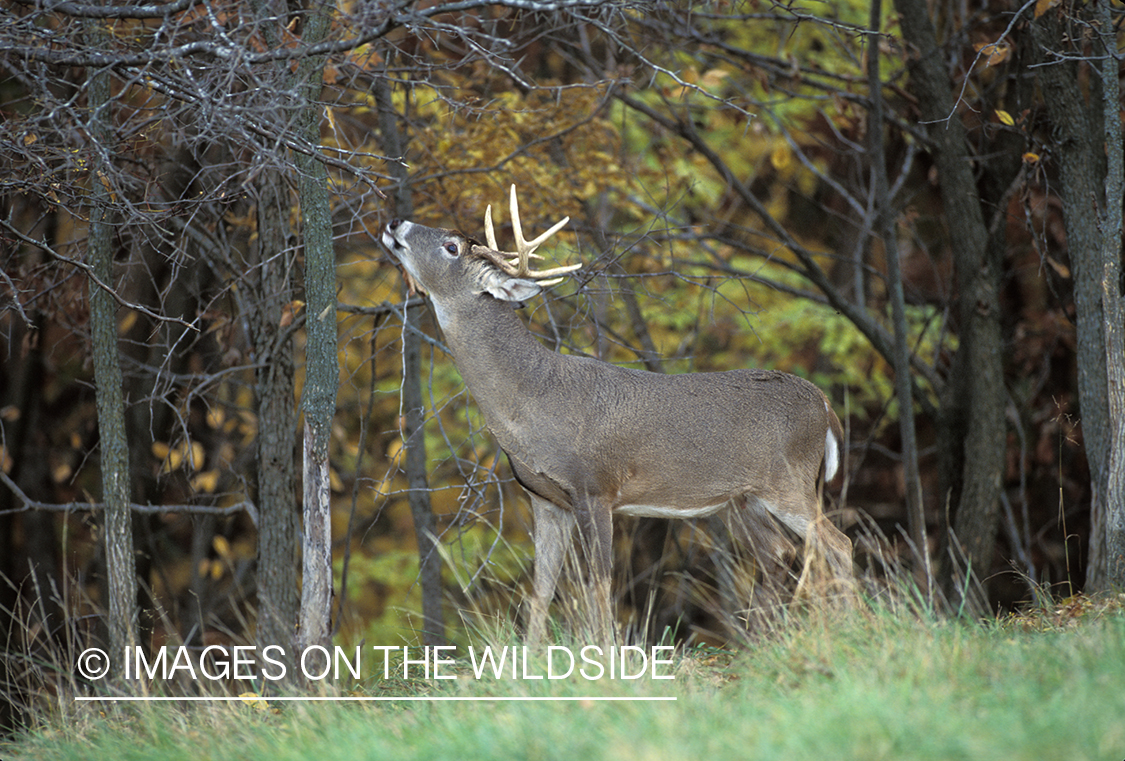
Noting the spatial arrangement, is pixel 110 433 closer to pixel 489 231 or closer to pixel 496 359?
pixel 496 359

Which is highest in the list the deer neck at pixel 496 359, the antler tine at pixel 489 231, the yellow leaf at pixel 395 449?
the antler tine at pixel 489 231

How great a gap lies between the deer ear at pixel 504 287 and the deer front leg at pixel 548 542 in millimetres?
1211

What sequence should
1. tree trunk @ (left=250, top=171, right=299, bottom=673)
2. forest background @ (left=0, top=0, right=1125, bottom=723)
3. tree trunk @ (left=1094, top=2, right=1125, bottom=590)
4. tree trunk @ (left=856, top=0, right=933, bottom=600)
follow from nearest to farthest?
forest background @ (left=0, top=0, right=1125, bottom=723)
tree trunk @ (left=1094, top=2, right=1125, bottom=590)
tree trunk @ (left=250, top=171, right=299, bottom=673)
tree trunk @ (left=856, top=0, right=933, bottom=600)

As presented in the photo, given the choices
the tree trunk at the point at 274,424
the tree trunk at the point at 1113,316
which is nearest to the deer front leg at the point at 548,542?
the tree trunk at the point at 274,424

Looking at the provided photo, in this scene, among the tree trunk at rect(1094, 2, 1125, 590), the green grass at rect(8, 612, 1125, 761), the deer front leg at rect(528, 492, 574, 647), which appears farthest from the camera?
the deer front leg at rect(528, 492, 574, 647)

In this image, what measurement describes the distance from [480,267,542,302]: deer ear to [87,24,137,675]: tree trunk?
2180 millimetres

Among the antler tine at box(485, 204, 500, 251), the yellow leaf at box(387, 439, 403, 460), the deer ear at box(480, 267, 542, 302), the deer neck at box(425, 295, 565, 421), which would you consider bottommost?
the yellow leaf at box(387, 439, 403, 460)

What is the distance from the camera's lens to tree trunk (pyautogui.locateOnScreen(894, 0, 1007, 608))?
8.51 metres

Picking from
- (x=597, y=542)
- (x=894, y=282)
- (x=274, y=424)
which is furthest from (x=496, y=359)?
(x=894, y=282)

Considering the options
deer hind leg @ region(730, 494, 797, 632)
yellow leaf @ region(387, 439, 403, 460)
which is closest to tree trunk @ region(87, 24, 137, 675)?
yellow leaf @ region(387, 439, 403, 460)

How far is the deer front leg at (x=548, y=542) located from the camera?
21.1ft

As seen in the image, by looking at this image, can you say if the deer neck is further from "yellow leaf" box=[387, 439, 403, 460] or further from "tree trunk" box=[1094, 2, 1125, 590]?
"tree trunk" box=[1094, 2, 1125, 590]

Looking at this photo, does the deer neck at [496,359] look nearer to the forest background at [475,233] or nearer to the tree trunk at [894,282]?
the forest background at [475,233]

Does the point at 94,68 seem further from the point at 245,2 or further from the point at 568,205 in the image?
the point at 568,205
